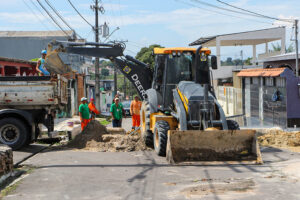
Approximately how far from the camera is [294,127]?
1759 cm

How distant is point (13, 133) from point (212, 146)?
6216mm

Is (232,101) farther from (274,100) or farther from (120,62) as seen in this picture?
(120,62)

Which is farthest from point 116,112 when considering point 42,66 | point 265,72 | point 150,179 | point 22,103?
point 150,179

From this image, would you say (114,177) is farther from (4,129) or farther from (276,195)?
(4,129)

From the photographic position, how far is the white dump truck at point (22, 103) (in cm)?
1249

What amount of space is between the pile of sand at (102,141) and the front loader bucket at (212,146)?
2660 mm

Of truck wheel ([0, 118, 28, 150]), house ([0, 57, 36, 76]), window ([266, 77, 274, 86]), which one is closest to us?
truck wheel ([0, 118, 28, 150])

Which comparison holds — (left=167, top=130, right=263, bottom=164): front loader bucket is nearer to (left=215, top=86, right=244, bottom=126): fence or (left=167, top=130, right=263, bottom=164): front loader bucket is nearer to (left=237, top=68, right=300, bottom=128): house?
(left=237, top=68, right=300, bottom=128): house

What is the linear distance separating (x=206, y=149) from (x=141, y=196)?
3.38m

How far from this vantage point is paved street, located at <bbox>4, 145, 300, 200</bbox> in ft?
23.7

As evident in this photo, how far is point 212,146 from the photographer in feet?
33.1

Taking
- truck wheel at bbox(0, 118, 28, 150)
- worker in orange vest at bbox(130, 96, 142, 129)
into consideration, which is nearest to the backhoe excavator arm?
worker in orange vest at bbox(130, 96, 142, 129)

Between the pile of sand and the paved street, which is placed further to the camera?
the pile of sand

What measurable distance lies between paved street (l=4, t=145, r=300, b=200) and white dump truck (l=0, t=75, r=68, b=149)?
176 cm
